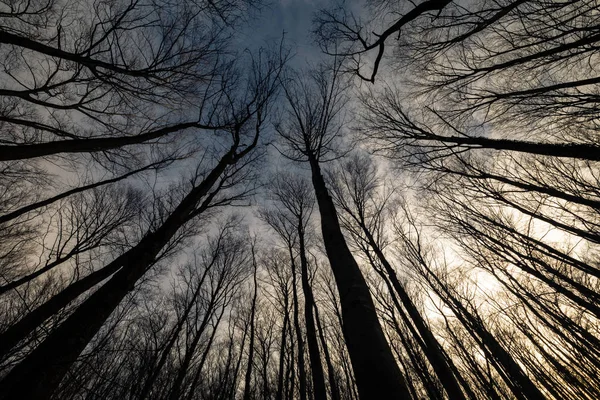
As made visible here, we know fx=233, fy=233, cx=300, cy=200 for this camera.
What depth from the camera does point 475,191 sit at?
774cm

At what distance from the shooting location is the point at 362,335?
1442 mm

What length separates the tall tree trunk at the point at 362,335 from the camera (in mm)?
1186

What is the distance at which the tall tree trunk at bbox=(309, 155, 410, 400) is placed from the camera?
1.19 m

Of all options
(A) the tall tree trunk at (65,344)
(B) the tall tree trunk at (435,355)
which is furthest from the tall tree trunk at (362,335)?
(B) the tall tree trunk at (435,355)

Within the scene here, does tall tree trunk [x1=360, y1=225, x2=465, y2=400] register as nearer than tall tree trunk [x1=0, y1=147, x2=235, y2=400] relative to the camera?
No

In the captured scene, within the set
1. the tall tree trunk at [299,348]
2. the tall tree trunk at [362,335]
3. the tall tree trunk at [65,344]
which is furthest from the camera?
the tall tree trunk at [299,348]

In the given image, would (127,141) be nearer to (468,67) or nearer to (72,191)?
→ (72,191)

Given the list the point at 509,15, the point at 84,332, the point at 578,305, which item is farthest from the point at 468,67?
the point at 578,305

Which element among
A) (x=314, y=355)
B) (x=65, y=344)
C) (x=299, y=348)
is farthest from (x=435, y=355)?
(x=65, y=344)

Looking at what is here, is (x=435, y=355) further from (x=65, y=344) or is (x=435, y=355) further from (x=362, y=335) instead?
(x=65, y=344)

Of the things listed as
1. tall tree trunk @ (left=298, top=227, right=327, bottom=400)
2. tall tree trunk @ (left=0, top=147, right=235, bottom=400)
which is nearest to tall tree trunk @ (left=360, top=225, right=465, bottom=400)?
tall tree trunk @ (left=298, top=227, right=327, bottom=400)

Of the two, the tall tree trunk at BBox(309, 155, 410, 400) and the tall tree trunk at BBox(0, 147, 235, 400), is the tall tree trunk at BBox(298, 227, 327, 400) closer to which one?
the tall tree trunk at BBox(0, 147, 235, 400)

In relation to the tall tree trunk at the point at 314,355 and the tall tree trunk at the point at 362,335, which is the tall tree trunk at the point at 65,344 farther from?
the tall tree trunk at the point at 314,355

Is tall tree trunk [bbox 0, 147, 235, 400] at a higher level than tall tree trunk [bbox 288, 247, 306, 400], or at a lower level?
lower
